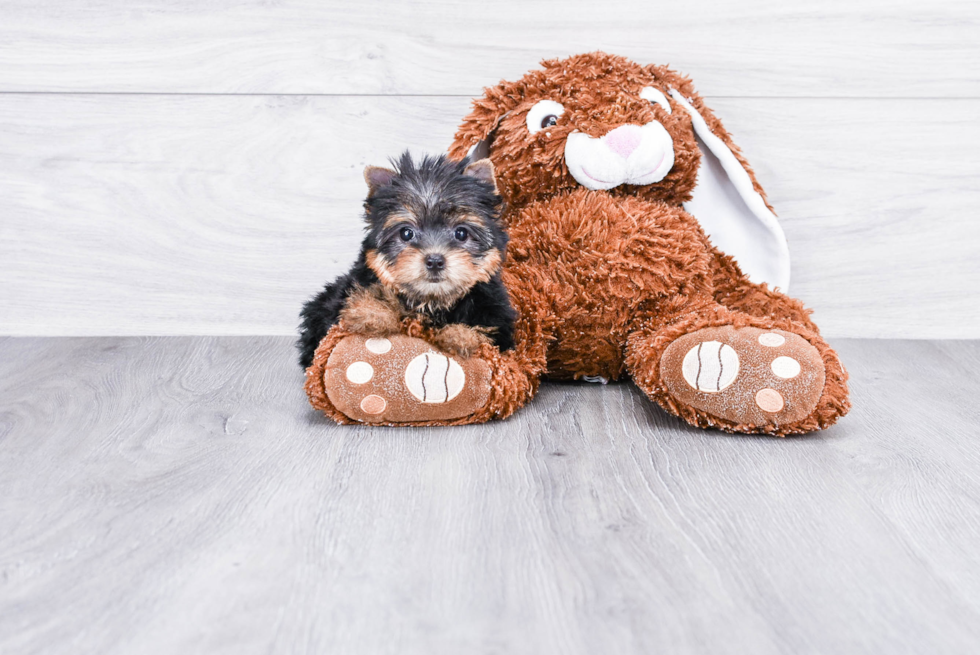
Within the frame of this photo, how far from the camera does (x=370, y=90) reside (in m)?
1.97

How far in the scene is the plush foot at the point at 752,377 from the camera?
1.28 m

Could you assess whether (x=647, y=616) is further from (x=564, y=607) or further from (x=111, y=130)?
(x=111, y=130)

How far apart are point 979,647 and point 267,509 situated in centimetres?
78

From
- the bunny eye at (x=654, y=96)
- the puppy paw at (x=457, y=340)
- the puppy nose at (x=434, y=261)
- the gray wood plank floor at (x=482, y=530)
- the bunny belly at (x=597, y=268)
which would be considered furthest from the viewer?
the bunny eye at (x=654, y=96)

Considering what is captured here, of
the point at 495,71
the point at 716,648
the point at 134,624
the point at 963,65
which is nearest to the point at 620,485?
the point at 716,648

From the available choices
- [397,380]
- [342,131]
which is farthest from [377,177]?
[342,131]

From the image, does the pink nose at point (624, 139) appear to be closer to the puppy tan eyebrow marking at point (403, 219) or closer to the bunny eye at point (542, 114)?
the bunny eye at point (542, 114)

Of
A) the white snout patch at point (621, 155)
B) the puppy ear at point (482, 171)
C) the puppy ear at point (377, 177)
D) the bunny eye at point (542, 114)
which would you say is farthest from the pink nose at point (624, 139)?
the puppy ear at point (377, 177)

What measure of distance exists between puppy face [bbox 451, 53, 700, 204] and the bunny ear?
64mm

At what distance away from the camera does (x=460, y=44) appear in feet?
6.37

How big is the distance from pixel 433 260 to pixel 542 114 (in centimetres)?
52

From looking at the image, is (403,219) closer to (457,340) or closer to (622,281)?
A: (457,340)

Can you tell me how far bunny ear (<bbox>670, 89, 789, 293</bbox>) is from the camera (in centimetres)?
166

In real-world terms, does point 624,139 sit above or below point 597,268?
above
